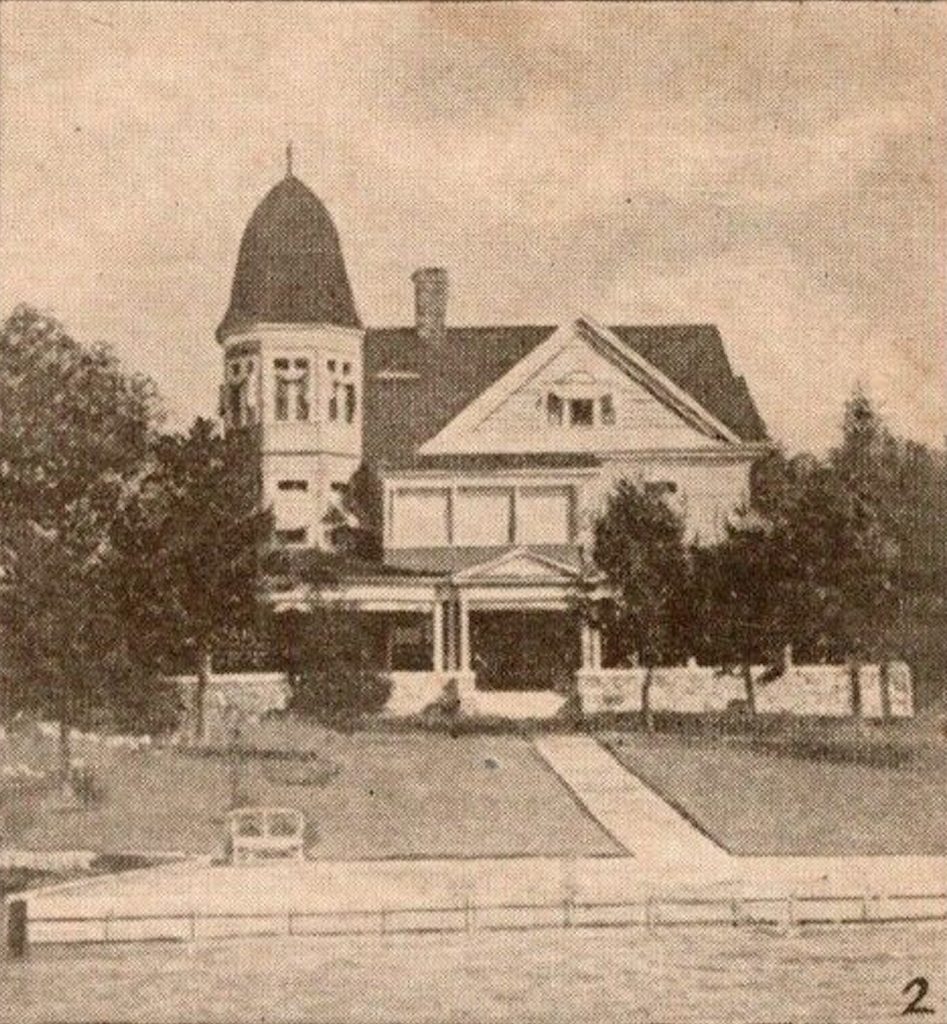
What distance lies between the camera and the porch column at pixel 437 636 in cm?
595

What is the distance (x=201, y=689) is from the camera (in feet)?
19.4

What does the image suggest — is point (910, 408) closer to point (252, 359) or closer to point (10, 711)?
point (252, 359)

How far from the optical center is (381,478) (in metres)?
6.21

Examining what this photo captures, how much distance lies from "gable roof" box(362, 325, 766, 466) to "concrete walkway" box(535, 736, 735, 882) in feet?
3.29

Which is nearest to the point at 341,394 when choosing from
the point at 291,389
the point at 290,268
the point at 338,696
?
the point at 291,389

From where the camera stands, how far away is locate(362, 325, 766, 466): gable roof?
5.97 meters

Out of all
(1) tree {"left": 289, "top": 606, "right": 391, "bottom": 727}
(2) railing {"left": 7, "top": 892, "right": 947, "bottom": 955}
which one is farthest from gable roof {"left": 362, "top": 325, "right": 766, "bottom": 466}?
(2) railing {"left": 7, "top": 892, "right": 947, "bottom": 955}

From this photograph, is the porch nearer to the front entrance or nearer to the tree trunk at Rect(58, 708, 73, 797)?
the front entrance

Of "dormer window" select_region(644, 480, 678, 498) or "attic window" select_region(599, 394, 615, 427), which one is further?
"attic window" select_region(599, 394, 615, 427)

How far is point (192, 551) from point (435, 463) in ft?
2.82

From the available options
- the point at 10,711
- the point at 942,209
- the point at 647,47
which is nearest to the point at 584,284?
the point at 647,47

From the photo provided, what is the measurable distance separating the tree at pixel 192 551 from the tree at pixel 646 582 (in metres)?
1.01

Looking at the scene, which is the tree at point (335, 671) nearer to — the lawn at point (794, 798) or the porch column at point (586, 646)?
the porch column at point (586, 646)

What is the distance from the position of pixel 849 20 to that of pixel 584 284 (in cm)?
103
